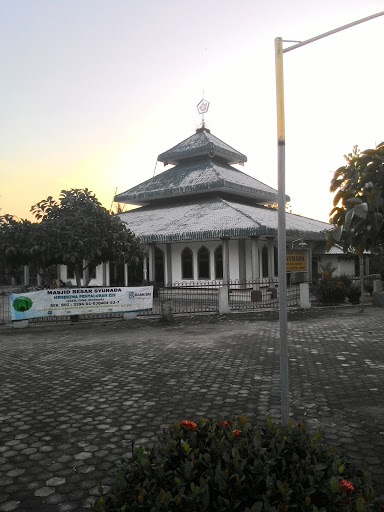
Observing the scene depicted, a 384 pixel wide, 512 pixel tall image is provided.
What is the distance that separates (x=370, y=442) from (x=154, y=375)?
383 centimetres

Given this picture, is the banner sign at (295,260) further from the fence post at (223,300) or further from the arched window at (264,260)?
the arched window at (264,260)

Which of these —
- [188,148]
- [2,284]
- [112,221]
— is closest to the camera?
[112,221]

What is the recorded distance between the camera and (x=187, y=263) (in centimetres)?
2375

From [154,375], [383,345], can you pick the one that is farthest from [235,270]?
[154,375]

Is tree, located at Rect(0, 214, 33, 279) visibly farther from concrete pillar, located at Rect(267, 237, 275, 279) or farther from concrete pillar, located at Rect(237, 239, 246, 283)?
concrete pillar, located at Rect(267, 237, 275, 279)

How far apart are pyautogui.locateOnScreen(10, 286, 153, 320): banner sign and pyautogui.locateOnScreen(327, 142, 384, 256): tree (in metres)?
11.4

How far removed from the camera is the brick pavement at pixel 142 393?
3.84 m

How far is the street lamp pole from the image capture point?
329 cm

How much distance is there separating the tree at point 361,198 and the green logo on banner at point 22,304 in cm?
1180

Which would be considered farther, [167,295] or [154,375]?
[167,295]

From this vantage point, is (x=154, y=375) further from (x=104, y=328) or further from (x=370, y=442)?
(x=104, y=328)

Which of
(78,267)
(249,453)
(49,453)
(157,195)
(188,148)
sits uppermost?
(188,148)

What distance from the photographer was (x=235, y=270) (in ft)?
73.4

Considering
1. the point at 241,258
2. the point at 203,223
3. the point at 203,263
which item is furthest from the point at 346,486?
the point at 203,263
